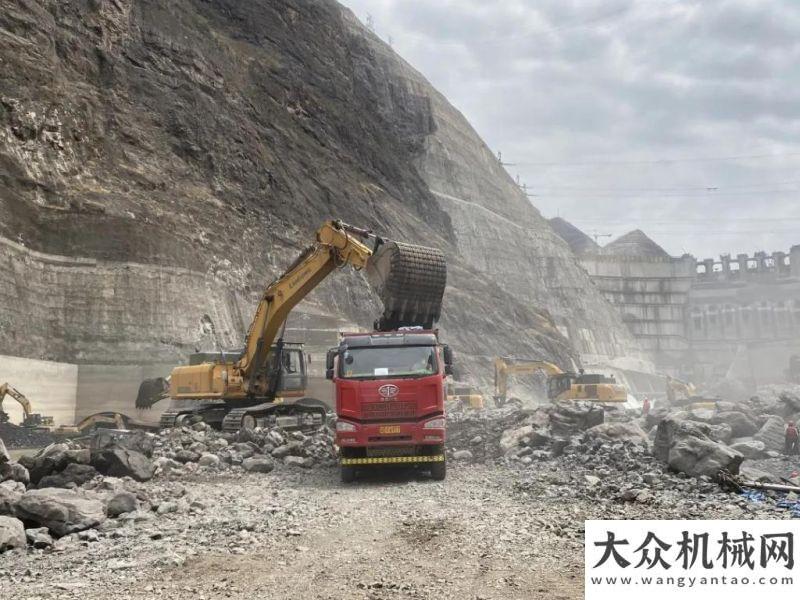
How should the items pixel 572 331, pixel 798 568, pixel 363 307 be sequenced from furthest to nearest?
1. pixel 572 331
2. pixel 363 307
3. pixel 798 568

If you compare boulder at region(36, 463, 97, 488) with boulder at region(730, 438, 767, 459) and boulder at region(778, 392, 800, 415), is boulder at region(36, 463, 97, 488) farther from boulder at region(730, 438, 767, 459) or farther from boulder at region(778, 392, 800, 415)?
boulder at region(778, 392, 800, 415)

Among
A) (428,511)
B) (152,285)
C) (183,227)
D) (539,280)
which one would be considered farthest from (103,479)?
(539,280)

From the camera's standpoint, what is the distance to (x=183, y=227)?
103 feet

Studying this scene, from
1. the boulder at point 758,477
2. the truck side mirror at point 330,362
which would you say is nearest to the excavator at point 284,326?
the truck side mirror at point 330,362

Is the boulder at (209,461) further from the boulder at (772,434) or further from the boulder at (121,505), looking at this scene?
the boulder at (772,434)

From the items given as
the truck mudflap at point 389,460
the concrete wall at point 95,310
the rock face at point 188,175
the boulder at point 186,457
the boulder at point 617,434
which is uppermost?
the rock face at point 188,175

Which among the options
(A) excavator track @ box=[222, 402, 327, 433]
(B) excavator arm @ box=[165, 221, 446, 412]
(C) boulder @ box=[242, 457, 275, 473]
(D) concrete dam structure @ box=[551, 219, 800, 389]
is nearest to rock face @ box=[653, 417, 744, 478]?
(B) excavator arm @ box=[165, 221, 446, 412]

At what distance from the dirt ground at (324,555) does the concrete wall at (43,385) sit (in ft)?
46.7

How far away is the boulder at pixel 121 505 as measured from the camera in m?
8.27

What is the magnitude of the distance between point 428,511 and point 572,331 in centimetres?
6776

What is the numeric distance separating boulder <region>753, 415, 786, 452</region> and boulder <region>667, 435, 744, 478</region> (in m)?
10.8

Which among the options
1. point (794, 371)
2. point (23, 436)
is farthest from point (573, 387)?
point (794, 371)

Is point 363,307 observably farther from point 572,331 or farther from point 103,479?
point 572,331

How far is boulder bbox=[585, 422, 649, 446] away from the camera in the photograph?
48.9 feet
